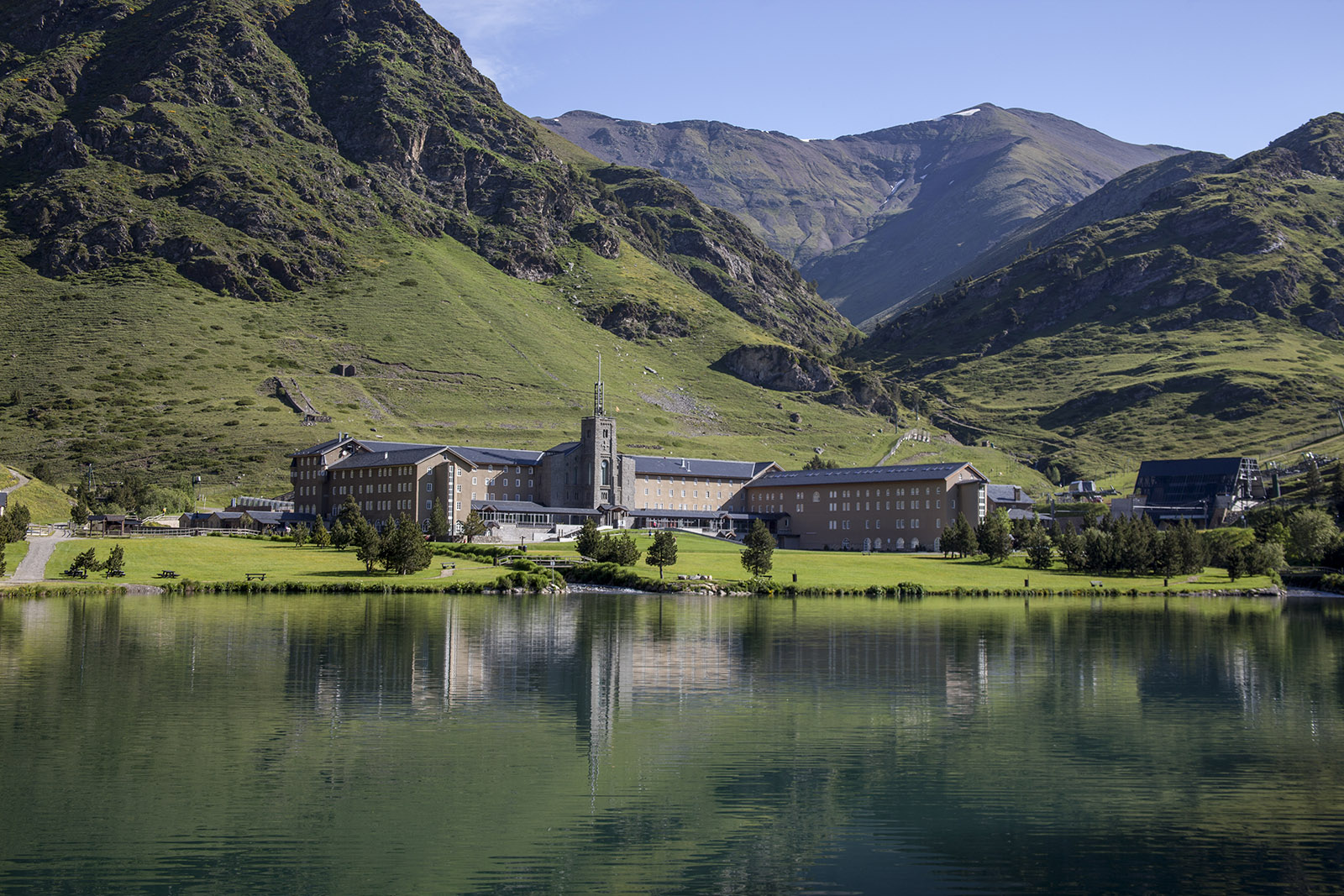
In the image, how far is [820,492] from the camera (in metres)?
162

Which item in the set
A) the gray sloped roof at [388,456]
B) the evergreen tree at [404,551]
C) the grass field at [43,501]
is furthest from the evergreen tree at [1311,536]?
the grass field at [43,501]

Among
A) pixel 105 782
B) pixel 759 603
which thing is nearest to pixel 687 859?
pixel 105 782

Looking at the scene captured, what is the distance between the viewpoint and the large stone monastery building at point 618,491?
14425 cm

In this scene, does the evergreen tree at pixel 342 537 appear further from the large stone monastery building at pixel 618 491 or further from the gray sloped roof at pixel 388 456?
the gray sloped roof at pixel 388 456

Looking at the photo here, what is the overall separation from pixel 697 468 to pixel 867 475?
95.5 feet

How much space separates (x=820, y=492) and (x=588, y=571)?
6933cm

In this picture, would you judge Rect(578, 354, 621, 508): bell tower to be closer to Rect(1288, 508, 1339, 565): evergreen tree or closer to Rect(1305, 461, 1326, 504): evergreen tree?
Rect(1288, 508, 1339, 565): evergreen tree

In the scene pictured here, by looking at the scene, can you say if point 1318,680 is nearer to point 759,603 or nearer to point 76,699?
point 759,603

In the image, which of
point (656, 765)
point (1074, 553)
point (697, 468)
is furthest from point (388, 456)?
point (656, 765)

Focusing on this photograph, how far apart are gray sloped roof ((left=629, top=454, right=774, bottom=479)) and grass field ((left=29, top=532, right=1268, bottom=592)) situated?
1925 inches

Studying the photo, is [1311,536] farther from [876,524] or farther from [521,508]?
[521,508]

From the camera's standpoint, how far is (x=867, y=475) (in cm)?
15438

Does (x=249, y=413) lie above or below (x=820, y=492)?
above

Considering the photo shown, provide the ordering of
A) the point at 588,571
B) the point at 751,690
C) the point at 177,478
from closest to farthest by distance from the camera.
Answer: the point at 751,690
the point at 588,571
the point at 177,478
